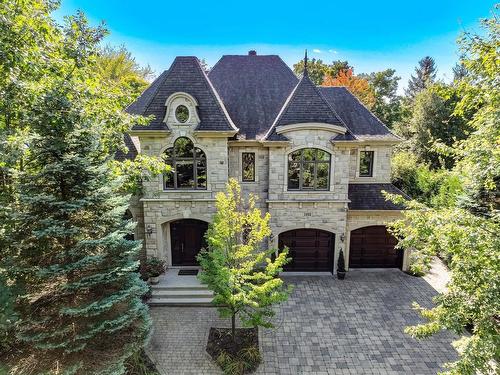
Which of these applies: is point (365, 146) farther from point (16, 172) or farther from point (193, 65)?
point (16, 172)

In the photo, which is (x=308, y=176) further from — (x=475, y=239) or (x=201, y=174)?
(x=475, y=239)

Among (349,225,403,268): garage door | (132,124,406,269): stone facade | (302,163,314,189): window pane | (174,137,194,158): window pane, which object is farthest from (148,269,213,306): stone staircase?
(349,225,403,268): garage door

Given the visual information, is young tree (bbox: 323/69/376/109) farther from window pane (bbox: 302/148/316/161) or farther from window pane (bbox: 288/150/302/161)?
window pane (bbox: 288/150/302/161)

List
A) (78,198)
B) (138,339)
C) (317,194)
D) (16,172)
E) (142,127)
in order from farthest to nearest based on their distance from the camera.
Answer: (317,194), (142,127), (138,339), (78,198), (16,172)

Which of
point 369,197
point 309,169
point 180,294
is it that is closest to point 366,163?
point 369,197

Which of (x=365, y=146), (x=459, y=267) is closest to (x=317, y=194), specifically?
(x=365, y=146)

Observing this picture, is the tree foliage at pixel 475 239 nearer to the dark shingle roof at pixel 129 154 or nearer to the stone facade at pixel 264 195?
the stone facade at pixel 264 195

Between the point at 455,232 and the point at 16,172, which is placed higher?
the point at 16,172

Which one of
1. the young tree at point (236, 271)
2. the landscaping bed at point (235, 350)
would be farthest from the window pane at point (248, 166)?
the landscaping bed at point (235, 350)
